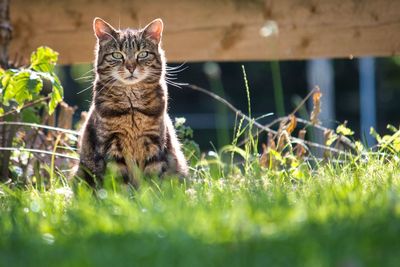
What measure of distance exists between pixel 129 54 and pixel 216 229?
2.58 m

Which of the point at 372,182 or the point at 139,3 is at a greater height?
the point at 139,3

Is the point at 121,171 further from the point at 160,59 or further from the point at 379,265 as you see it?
the point at 379,265

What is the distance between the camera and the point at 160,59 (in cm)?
514

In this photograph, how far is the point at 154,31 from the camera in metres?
5.09

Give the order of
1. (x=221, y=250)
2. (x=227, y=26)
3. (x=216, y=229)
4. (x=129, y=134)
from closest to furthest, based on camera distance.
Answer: (x=221, y=250)
(x=216, y=229)
(x=129, y=134)
(x=227, y=26)

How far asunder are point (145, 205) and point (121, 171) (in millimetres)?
1529

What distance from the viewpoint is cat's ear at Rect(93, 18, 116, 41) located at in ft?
16.5

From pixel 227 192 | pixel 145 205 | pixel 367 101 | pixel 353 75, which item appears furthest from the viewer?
pixel 353 75

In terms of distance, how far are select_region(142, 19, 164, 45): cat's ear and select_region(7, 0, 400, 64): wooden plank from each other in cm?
44

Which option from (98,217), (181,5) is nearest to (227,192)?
(98,217)

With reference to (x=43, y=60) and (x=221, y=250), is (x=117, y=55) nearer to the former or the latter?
(x=43, y=60)

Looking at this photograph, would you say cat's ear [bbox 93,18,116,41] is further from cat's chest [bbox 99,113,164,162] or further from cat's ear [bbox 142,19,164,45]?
cat's chest [bbox 99,113,164,162]

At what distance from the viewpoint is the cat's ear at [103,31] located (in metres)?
5.02

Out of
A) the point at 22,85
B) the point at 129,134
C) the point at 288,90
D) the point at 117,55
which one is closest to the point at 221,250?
the point at 22,85
